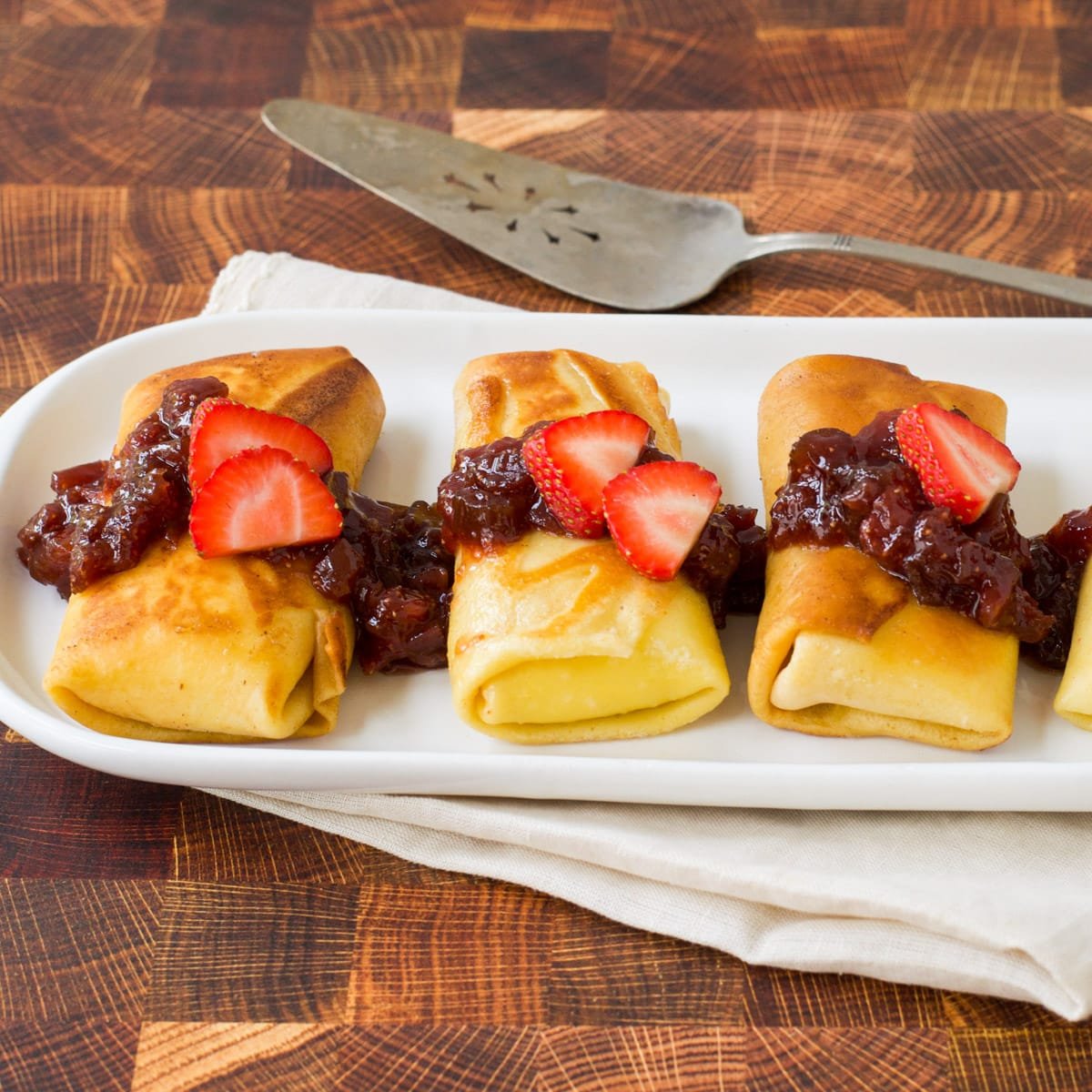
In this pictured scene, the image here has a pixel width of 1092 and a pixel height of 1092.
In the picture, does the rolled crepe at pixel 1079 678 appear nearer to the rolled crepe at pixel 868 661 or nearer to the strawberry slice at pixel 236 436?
the rolled crepe at pixel 868 661

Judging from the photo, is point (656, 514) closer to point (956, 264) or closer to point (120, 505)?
point (120, 505)

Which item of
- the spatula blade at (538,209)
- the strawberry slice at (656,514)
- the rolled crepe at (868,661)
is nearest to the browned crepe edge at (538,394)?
the strawberry slice at (656,514)

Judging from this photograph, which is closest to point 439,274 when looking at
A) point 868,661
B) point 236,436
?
point 236,436

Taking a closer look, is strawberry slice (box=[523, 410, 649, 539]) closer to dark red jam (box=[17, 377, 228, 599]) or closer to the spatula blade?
dark red jam (box=[17, 377, 228, 599])

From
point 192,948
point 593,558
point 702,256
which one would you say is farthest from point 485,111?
point 192,948

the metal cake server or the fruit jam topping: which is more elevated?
the metal cake server

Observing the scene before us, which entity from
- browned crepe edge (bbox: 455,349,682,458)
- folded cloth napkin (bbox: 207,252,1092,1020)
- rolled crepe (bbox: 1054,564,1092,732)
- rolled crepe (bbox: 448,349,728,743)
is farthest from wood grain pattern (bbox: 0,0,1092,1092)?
browned crepe edge (bbox: 455,349,682,458)
